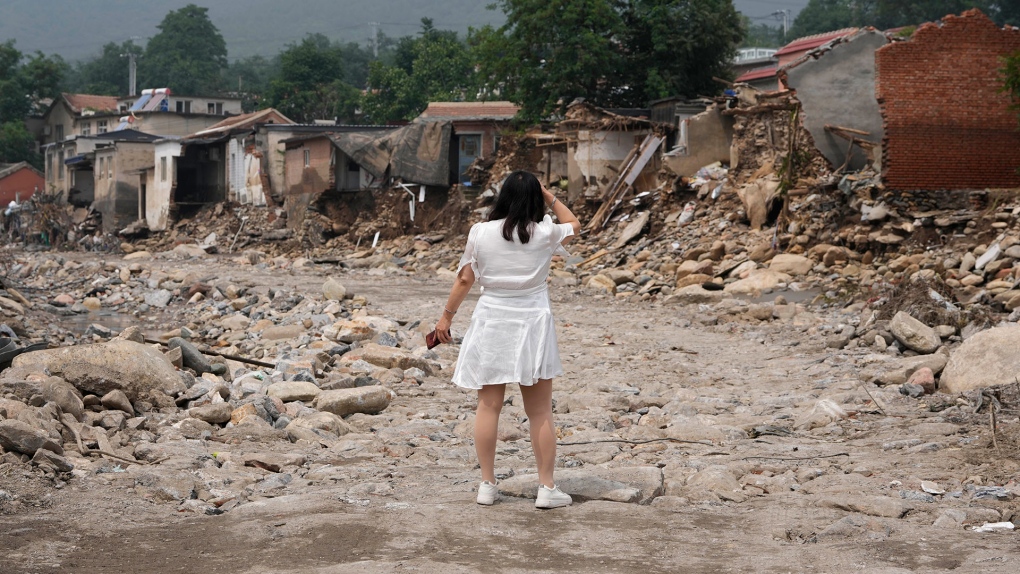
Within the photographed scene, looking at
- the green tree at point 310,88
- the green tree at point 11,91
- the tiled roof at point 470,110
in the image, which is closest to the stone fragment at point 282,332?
the tiled roof at point 470,110

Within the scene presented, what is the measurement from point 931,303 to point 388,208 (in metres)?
24.1

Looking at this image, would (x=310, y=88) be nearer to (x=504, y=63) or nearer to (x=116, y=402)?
(x=504, y=63)

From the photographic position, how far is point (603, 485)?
16.4 feet

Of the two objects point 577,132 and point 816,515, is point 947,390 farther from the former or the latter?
point 577,132

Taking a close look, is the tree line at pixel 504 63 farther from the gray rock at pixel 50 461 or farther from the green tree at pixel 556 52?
the gray rock at pixel 50 461

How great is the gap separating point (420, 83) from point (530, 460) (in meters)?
51.5

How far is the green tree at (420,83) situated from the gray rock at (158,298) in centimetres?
3205

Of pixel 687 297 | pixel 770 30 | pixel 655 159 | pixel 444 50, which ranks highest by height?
pixel 770 30

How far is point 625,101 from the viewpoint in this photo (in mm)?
32156

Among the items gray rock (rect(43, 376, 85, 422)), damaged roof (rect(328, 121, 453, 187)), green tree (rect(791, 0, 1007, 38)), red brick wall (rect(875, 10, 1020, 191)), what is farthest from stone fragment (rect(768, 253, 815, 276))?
green tree (rect(791, 0, 1007, 38))

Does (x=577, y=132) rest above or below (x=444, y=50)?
below

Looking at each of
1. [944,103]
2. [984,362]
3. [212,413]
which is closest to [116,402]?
[212,413]

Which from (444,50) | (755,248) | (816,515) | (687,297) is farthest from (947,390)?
(444,50)

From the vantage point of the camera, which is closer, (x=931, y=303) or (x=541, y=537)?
(x=541, y=537)
